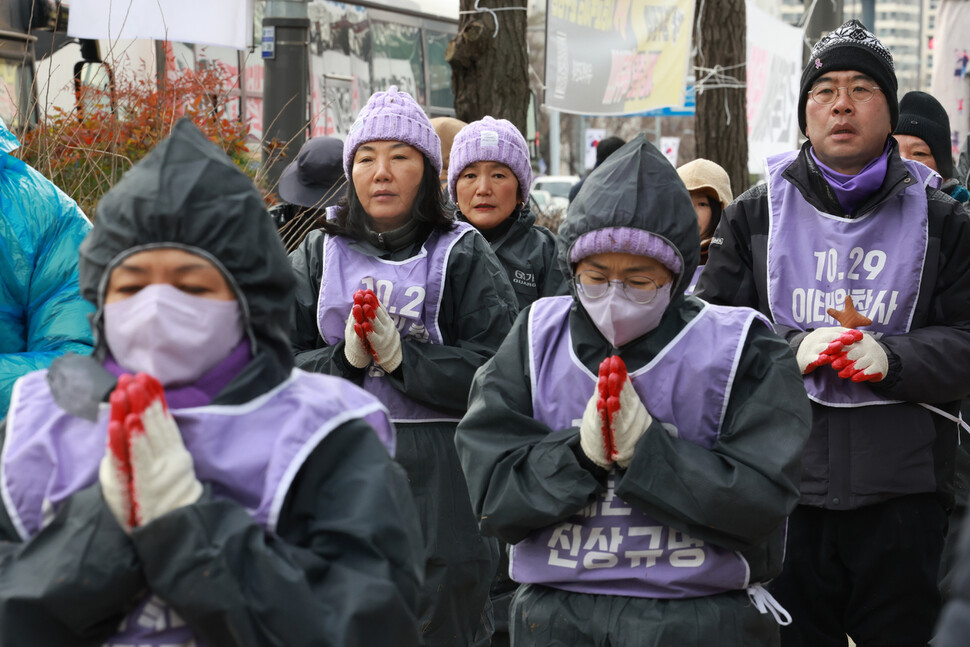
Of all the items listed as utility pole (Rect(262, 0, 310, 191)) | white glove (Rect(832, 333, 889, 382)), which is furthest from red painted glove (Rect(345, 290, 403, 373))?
utility pole (Rect(262, 0, 310, 191))

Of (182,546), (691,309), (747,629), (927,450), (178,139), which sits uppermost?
(178,139)

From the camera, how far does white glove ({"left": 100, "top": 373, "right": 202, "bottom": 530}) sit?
7.32 ft

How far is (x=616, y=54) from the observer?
10875 mm

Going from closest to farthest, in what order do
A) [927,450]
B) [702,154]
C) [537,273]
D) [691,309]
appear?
1. [691,309]
2. [927,450]
3. [537,273]
4. [702,154]

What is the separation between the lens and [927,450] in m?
4.32

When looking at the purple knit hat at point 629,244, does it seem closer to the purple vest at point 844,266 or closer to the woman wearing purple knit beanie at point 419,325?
the purple vest at point 844,266

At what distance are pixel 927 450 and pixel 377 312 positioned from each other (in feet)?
6.44

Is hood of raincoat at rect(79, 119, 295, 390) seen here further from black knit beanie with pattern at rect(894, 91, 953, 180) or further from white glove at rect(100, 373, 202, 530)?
black knit beanie with pattern at rect(894, 91, 953, 180)

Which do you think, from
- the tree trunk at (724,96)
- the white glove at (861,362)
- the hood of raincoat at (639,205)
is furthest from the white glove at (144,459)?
the tree trunk at (724,96)

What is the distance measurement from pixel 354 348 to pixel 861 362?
5.82 ft

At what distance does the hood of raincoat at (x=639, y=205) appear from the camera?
3.41 metres

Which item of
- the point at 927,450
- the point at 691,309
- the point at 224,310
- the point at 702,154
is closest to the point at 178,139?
the point at 224,310

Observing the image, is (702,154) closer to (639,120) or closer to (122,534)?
(122,534)

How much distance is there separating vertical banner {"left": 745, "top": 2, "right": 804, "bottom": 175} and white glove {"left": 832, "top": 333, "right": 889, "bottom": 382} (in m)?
9.19
